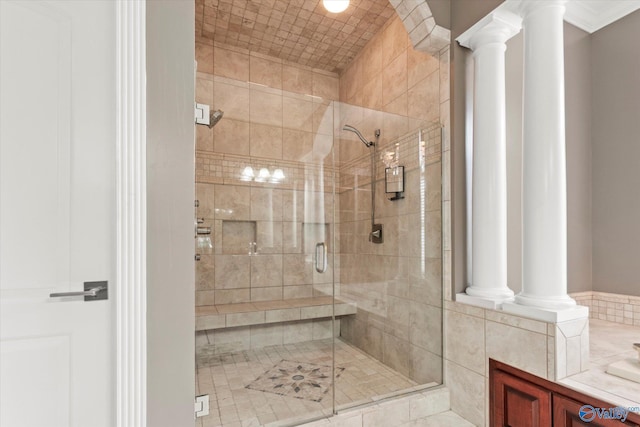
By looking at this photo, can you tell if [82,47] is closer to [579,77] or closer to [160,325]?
[160,325]

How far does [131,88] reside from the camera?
1.16 metres

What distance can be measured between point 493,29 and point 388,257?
1.62m

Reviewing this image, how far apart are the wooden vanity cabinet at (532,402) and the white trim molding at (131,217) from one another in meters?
1.70

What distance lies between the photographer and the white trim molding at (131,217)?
112 cm

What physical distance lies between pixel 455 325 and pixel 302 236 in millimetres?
1610

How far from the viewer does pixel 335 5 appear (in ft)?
8.29

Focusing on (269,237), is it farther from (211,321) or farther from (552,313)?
(552,313)

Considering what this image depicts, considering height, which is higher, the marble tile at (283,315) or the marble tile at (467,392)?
the marble tile at (283,315)

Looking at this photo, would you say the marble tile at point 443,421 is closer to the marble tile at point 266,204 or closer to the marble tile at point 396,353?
the marble tile at point 396,353

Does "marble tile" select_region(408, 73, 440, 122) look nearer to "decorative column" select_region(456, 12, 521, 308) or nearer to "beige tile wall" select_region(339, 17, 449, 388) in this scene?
"beige tile wall" select_region(339, 17, 449, 388)

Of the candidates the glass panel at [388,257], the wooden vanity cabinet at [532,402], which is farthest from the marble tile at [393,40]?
the wooden vanity cabinet at [532,402]

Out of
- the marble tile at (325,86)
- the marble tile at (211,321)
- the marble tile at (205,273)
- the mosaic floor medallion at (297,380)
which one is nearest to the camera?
the mosaic floor medallion at (297,380)

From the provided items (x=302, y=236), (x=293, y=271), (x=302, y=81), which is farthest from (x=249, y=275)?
(x=302, y=81)

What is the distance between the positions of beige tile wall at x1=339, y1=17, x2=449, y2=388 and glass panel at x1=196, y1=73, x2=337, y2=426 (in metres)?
0.25
